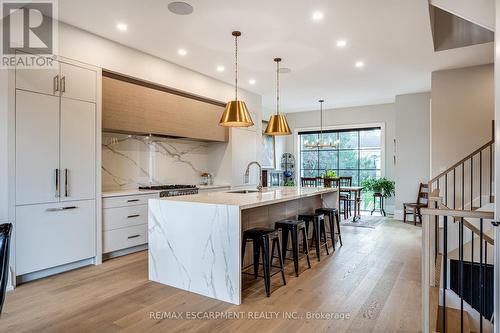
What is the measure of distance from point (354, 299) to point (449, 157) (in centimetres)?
381

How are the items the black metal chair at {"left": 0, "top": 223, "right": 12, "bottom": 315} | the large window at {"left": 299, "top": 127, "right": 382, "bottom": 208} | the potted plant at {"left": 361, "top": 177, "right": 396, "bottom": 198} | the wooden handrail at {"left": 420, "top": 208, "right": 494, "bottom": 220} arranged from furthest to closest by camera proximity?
1. the large window at {"left": 299, "top": 127, "right": 382, "bottom": 208}
2. the potted plant at {"left": 361, "top": 177, "right": 396, "bottom": 198}
3. the wooden handrail at {"left": 420, "top": 208, "right": 494, "bottom": 220}
4. the black metal chair at {"left": 0, "top": 223, "right": 12, "bottom": 315}

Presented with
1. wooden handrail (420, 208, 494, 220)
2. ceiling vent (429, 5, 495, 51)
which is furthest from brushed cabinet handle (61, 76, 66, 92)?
ceiling vent (429, 5, 495, 51)

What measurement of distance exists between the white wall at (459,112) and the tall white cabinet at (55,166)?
5.43 meters

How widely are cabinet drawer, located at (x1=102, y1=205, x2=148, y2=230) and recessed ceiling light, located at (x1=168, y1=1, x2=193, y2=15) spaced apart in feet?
8.31

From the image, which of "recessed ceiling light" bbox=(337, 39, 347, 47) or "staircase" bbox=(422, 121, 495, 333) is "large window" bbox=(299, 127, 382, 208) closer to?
"staircase" bbox=(422, 121, 495, 333)

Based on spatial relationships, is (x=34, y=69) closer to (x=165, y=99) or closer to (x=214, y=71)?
(x=165, y=99)

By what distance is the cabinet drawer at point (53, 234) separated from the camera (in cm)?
328

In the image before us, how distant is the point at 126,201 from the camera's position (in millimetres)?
4324

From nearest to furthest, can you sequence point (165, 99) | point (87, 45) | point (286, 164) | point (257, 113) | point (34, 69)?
point (34, 69)
point (87, 45)
point (165, 99)
point (257, 113)
point (286, 164)

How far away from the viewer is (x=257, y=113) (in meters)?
7.18

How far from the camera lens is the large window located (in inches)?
341

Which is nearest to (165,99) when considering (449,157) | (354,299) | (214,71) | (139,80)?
(139,80)

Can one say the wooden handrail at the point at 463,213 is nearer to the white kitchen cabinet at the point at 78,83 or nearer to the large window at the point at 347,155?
the white kitchen cabinet at the point at 78,83

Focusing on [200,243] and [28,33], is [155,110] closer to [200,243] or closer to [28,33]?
[28,33]
